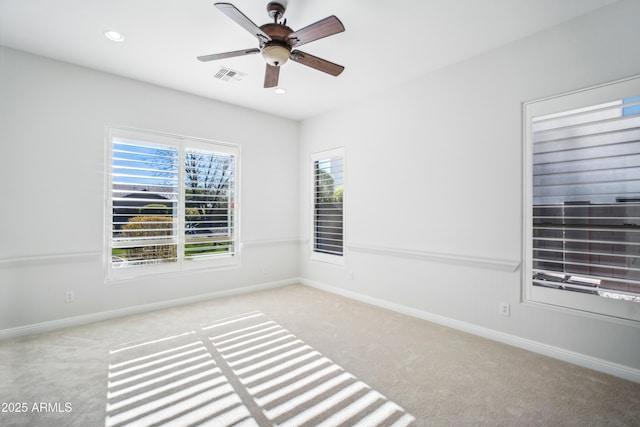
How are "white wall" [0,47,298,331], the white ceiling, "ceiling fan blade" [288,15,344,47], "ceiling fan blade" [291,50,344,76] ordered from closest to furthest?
"ceiling fan blade" [288,15,344,47] < the white ceiling < "ceiling fan blade" [291,50,344,76] < "white wall" [0,47,298,331]

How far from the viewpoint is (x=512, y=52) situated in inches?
111

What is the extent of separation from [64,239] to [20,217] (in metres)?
0.41

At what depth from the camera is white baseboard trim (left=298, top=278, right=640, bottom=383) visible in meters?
2.28

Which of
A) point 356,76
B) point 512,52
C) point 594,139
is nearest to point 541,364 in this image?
point 594,139

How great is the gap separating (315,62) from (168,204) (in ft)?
8.70

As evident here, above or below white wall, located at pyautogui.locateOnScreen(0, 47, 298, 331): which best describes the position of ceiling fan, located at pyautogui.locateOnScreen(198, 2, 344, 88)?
above

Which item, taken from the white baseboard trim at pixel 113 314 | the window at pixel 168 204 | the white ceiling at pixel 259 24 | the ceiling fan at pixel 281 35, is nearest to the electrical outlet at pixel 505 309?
the white ceiling at pixel 259 24

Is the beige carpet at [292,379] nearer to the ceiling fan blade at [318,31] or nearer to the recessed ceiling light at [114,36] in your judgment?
the ceiling fan blade at [318,31]

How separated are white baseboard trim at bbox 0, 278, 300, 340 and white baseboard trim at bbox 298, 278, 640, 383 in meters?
1.92

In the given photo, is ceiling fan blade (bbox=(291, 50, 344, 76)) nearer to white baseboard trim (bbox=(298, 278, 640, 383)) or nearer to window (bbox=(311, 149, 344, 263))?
window (bbox=(311, 149, 344, 263))

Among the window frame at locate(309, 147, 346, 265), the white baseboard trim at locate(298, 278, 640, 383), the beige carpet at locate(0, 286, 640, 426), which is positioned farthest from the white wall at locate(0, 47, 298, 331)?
the white baseboard trim at locate(298, 278, 640, 383)

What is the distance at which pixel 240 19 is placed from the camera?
6.44 feet

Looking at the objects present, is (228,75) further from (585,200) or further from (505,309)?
(505,309)

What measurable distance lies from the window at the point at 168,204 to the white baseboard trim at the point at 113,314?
423mm
